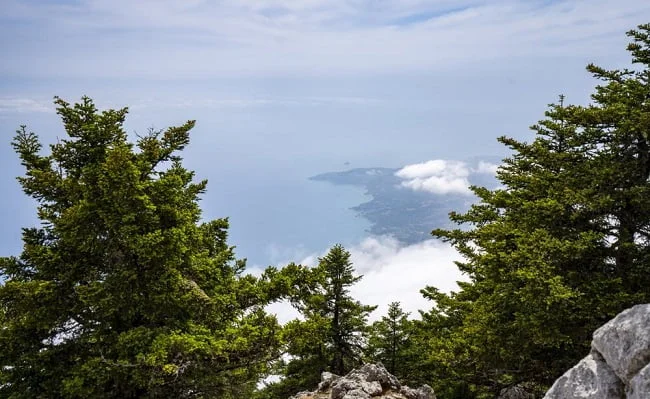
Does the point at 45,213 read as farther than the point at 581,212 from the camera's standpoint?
No

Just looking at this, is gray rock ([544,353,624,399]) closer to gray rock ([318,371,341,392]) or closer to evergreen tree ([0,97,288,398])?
evergreen tree ([0,97,288,398])

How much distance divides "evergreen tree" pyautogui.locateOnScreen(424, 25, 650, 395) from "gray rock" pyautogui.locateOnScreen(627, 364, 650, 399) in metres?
4.13

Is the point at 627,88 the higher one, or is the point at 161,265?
the point at 627,88

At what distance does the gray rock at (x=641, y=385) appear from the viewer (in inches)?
304

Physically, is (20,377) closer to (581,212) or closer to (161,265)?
(161,265)

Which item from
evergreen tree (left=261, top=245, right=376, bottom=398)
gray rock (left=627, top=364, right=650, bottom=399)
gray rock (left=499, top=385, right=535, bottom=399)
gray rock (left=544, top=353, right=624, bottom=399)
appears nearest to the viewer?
gray rock (left=627, top=364, right=650, bottom=399)

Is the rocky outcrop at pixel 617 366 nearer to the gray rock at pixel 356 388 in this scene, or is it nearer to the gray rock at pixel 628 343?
the gray rock at pixel 628 343

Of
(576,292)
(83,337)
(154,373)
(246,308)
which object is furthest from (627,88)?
(83,337)

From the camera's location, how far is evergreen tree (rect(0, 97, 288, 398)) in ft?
38.9

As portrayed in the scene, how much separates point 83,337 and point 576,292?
14.5m

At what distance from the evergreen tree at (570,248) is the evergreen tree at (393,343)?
17.4ft

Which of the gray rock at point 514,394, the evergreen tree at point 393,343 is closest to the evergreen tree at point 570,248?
the gray rock at point 514,394

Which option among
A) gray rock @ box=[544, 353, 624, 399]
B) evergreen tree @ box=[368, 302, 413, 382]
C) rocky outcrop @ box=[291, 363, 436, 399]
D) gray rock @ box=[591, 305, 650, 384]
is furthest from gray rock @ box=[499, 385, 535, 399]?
gray rock @ box=[591, 305, 650, 384]

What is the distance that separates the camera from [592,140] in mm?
15422
